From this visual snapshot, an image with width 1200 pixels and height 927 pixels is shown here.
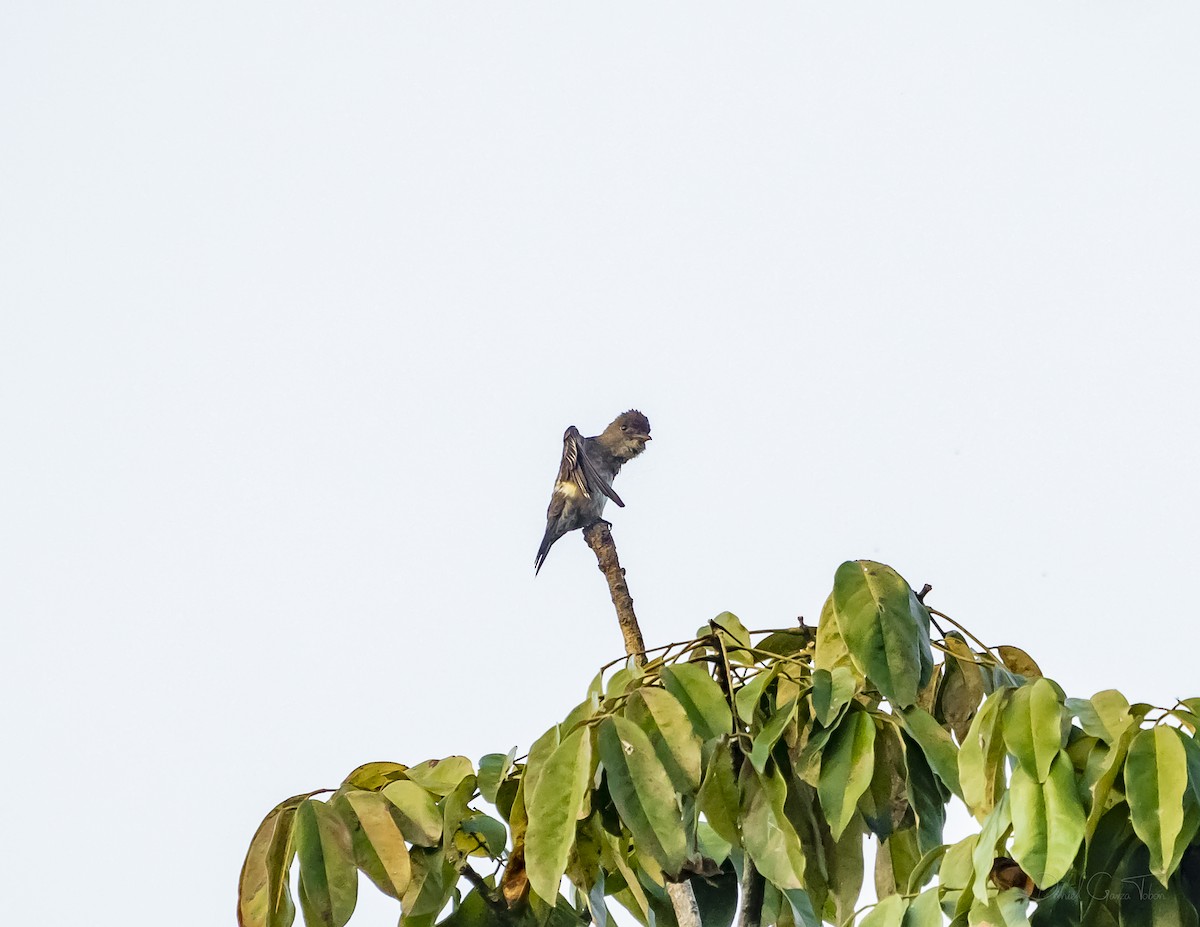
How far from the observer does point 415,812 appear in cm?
255

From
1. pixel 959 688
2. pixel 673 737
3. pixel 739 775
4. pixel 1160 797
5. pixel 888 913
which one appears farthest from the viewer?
pixel 959 688

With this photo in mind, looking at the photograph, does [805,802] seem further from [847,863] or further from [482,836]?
[482,836]

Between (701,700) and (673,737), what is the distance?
11cm

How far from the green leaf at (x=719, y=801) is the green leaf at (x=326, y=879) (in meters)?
0.61

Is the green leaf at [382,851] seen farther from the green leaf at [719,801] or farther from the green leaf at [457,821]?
the green leaf at [719,801]

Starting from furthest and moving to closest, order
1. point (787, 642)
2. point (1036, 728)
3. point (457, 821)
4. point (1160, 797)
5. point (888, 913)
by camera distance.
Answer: point (787, 642), point (457, 821), point (888, 913), point (1036, 728), point (1160, 797)

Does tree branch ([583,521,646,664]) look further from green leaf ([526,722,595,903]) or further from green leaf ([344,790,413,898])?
green leaf ([344,790,413,898])

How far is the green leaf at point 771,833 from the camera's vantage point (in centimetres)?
232

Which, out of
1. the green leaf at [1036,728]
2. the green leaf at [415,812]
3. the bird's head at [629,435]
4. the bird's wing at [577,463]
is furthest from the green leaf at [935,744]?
the bird's head at [629,435]

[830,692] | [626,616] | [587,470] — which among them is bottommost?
[830,692]

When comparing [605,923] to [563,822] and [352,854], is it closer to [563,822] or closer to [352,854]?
[563,822]

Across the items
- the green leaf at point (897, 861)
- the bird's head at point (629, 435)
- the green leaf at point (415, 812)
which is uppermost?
the bird's head at point (629, 435)

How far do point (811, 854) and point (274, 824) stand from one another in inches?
37.6

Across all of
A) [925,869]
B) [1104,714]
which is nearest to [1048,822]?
[1104,714]
